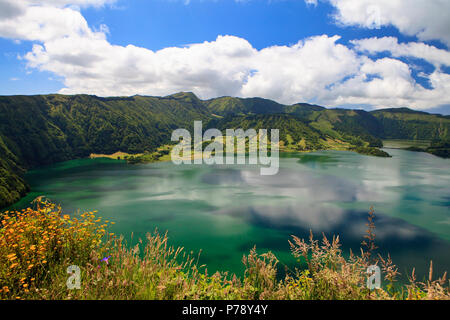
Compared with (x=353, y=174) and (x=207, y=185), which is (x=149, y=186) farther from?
(x=353, y=174)

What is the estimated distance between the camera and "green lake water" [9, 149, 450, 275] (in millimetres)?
38562

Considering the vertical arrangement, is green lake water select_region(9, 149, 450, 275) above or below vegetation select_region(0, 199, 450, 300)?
below

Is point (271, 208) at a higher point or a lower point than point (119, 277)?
lower

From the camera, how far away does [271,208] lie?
58.8m

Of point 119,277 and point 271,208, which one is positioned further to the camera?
point 271,208

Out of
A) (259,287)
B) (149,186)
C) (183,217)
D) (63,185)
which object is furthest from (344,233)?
(63,185)

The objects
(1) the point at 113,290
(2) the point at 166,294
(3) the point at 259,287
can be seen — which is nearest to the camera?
(1) the point at 113,290

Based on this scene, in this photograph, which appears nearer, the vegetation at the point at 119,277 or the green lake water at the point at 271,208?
the vegetation at the point at 119,277

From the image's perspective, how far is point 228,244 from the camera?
39.4m

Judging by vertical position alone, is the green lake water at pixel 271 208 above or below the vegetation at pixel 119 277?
below

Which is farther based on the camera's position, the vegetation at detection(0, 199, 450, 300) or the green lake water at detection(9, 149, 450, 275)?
the green lake water at detection(9, 149, 450, 275)

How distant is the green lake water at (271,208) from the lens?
127ft

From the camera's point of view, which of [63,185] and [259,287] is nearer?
[259,287]

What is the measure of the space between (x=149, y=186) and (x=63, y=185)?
3300 cm
